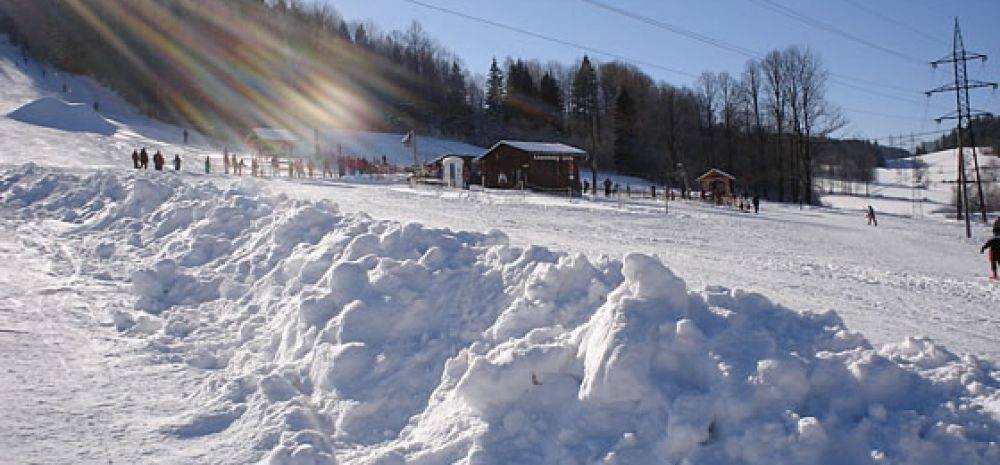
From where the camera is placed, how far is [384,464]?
5648mm

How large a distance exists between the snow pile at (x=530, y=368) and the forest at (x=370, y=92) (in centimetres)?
5963

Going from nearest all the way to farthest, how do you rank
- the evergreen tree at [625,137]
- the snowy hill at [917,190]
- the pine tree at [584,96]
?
the snowy hill at [917,190], the evergreen tree at [625,137], the pine tree at [584,96]

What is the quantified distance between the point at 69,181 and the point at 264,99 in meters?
66.2

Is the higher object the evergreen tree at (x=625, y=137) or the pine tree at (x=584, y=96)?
the pine tree at (x=584, y=96)

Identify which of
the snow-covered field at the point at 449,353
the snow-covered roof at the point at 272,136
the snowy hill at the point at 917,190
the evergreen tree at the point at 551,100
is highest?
the evergreen tree at the point at 551,100

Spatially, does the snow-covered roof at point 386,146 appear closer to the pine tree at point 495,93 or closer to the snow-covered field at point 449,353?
the pine tree at point 495,93

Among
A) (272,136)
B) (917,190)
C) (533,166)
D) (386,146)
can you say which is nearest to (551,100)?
(386,146)

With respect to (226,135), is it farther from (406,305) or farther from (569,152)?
(406,305)

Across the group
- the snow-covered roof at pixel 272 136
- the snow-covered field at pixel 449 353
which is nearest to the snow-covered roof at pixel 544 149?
the snow-covered roof at pixel 272 136

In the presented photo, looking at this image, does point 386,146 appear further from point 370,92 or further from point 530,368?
point 530,368

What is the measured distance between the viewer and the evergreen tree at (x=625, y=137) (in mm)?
83250

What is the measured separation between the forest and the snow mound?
1613cm

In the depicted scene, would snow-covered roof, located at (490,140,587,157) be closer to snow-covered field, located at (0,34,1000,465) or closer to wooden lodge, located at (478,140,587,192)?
wooden lodge, located at (478,140,587,192)

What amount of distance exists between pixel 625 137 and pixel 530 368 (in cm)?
7965
